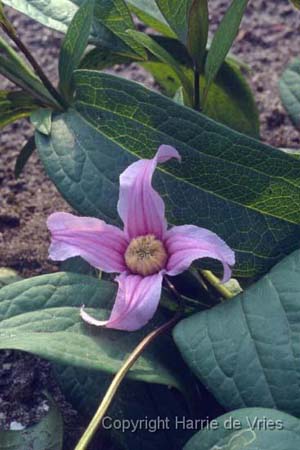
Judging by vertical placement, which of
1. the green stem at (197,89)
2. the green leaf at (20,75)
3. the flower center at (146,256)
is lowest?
the flower center at (146,256)

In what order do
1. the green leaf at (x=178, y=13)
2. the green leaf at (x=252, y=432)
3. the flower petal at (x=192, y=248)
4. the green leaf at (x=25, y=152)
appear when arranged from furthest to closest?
the green leaf at (x=25, y=152) → the green leaf at (x=178, y=13) → the flower petal at (x=192, y=248) → the green leaf at (x=252, y=432)

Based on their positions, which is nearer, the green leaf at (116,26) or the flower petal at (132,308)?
the flower petal at (132,308)

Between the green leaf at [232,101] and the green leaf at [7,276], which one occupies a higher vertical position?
the green leaf at [232,101]

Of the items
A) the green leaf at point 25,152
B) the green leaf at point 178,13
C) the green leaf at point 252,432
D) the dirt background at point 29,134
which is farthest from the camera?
the green leaf at point 25,152

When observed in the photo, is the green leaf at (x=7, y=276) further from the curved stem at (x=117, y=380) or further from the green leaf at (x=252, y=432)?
the green leaf at (x=252, y=432)

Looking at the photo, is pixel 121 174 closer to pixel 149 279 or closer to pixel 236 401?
pixel 149 279

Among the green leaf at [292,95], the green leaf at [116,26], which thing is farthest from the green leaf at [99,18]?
the green leaf at [292,95]

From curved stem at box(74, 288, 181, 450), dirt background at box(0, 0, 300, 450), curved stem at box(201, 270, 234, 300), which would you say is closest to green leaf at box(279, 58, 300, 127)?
dirt background at box(0, 0, 300, 450)
